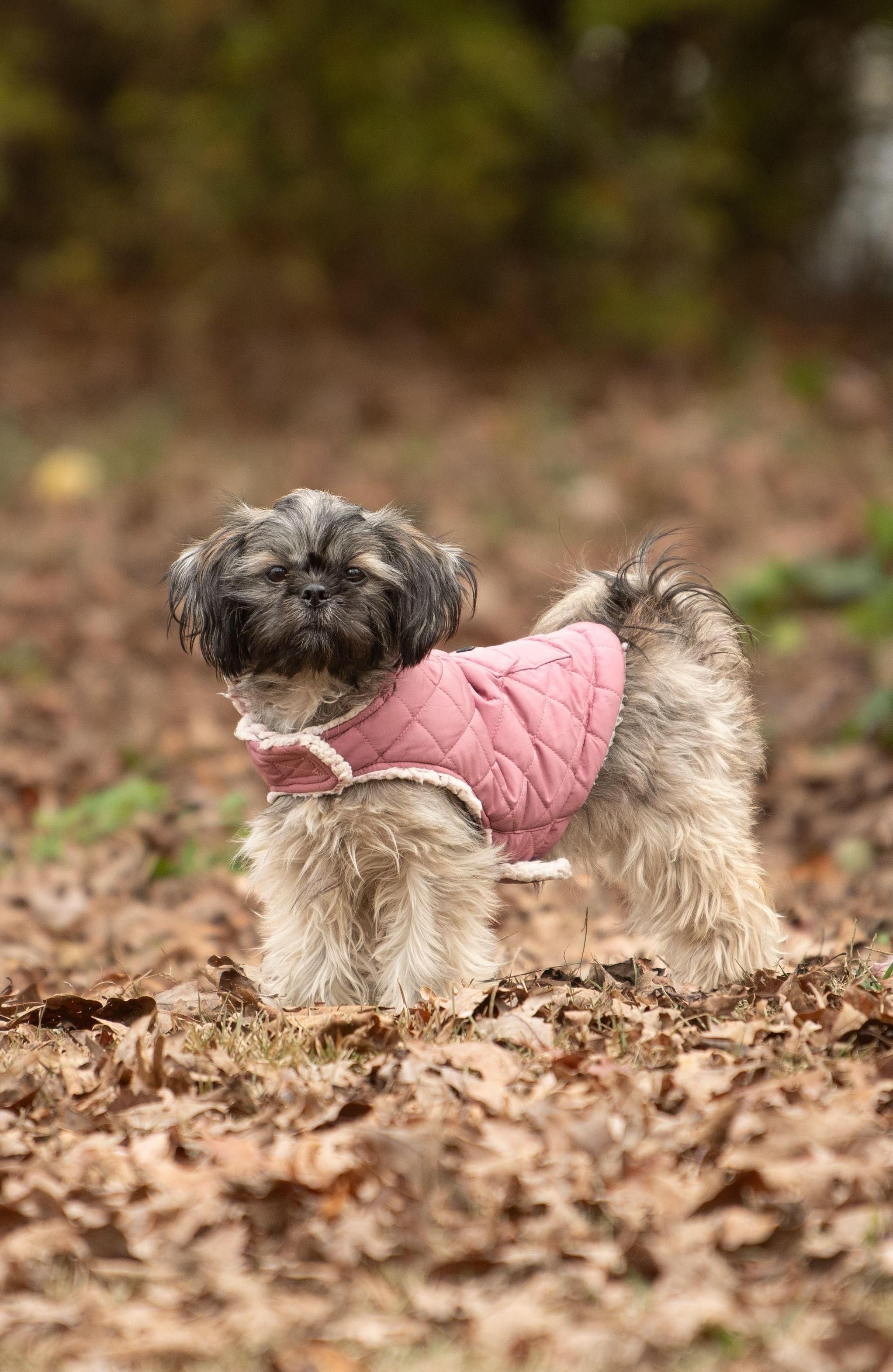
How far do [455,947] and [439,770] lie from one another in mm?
563

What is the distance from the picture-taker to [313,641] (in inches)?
157

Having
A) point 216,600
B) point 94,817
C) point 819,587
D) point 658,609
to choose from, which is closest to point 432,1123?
point 216,600

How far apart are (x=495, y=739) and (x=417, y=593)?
55 cm

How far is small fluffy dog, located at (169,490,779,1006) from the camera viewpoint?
4.06 meters

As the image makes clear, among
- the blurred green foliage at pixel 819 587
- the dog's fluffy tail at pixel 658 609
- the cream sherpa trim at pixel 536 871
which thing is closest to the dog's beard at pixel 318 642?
the cream sherpa trim at pixel 536 871

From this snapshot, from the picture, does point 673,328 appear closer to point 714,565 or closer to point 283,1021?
point 714,565

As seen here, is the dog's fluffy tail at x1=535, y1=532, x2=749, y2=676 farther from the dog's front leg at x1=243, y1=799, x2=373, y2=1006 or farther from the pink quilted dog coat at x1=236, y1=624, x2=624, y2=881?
the dog's front leg at x1=243, y1=799, x2=373, y2=1006

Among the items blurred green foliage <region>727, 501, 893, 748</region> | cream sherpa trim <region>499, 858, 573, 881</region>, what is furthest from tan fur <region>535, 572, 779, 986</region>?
blurred green foliage <region>727, 501, 893, 748</region>

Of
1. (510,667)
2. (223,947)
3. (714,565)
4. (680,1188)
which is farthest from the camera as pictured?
(714,565)

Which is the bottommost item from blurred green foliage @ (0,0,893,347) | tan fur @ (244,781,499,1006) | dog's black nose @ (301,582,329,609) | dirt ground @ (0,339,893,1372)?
dirt ground @ (0,339,893,1372)

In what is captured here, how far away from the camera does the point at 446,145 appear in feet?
49.2

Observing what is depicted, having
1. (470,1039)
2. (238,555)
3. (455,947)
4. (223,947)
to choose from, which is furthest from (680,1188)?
(223,947)

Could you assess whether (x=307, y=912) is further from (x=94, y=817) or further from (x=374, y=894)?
(x=94, y=817)

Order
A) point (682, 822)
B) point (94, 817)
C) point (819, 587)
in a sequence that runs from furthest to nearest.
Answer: point (819, 587)
point (94, 817)
point (682, 822)
